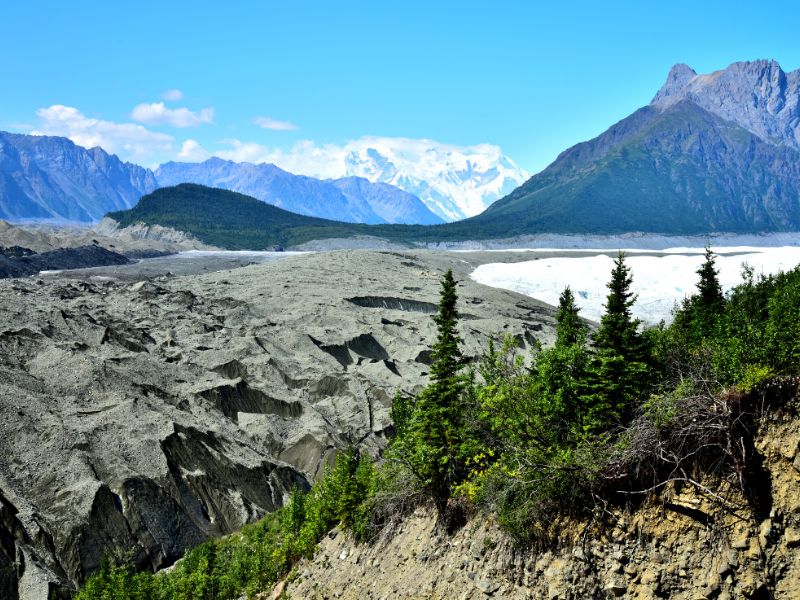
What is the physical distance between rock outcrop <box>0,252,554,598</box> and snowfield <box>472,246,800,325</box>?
106 feet

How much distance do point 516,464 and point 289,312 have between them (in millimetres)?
64537

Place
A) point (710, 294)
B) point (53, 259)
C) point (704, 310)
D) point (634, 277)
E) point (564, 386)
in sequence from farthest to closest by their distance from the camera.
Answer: point (53, 259) → point (634, 277) → point (710, 294) → point (704, 310) → point (564, 386)

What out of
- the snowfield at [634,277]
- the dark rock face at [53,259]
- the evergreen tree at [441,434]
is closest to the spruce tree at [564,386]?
the evergreen tree at [441,434]

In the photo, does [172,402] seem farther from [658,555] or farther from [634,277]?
[634,277]

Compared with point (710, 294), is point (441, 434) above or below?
below

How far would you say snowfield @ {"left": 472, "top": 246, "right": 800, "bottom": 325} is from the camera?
114 meters

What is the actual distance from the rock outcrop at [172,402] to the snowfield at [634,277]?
32.2 meters

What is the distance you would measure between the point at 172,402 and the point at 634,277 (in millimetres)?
90600

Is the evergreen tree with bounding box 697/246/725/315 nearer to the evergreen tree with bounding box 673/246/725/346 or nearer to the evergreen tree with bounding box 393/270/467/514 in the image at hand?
the evergreen tree with bounding box 673/246/725/346

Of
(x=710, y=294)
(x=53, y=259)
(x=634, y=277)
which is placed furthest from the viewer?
(x=53, y=259)

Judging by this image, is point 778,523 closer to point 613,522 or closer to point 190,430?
point 613,522

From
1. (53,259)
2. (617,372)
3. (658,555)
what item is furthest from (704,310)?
(53,259)

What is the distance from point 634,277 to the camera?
120625mm

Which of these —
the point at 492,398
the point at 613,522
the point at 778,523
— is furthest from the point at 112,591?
the point at 778,523
